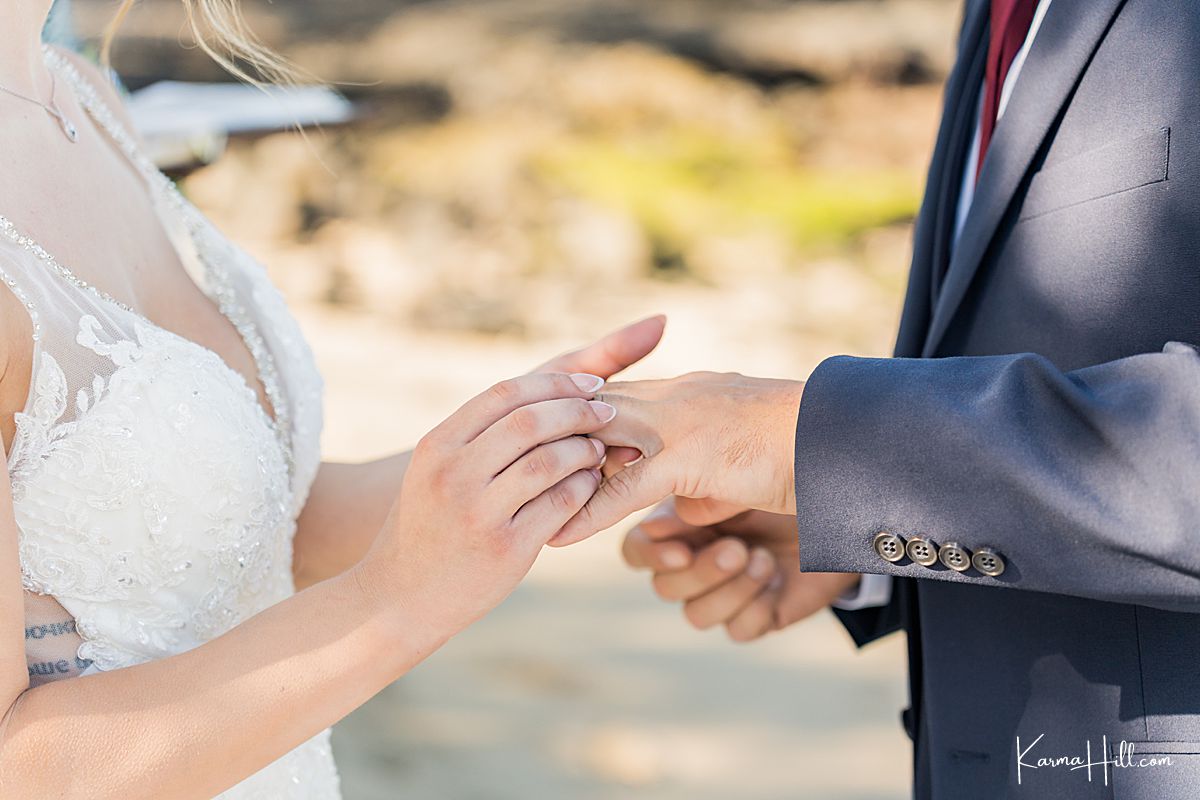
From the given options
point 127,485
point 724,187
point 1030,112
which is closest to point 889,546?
point 1030,112

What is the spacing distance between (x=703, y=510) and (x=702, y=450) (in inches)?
12.7

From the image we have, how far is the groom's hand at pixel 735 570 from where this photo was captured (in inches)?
78.7

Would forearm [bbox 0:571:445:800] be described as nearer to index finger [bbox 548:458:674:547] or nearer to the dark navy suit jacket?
index finger [bbox 548:458:674:547]

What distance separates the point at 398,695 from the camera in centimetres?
424

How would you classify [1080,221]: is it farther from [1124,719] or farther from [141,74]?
[141,74]

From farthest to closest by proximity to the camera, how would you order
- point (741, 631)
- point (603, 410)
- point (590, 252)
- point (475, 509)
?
point (590, 252)
point (741, 631)
point (603, 410)
point (475, 509)

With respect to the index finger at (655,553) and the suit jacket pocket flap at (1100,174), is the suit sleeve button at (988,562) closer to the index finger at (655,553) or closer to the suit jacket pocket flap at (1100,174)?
the suit jacket pocket flap at (1100,174)

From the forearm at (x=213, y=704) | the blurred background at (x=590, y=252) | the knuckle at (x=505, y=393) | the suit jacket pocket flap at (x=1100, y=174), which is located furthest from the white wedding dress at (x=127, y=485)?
the blurred background at (x=590, y=252)

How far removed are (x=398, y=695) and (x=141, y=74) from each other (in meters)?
6.80

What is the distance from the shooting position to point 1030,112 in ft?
4.80

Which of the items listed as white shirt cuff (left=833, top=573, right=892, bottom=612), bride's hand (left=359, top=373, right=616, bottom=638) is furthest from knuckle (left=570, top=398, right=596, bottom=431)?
white shirt cuff (left=833, top=573, right=892, bottom=612)

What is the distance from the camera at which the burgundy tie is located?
1609 millimetres

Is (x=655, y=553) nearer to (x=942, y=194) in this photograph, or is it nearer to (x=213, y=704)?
(x=942, y=194)

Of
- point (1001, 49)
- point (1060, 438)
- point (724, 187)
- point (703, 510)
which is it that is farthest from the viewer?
point (724, 187)
